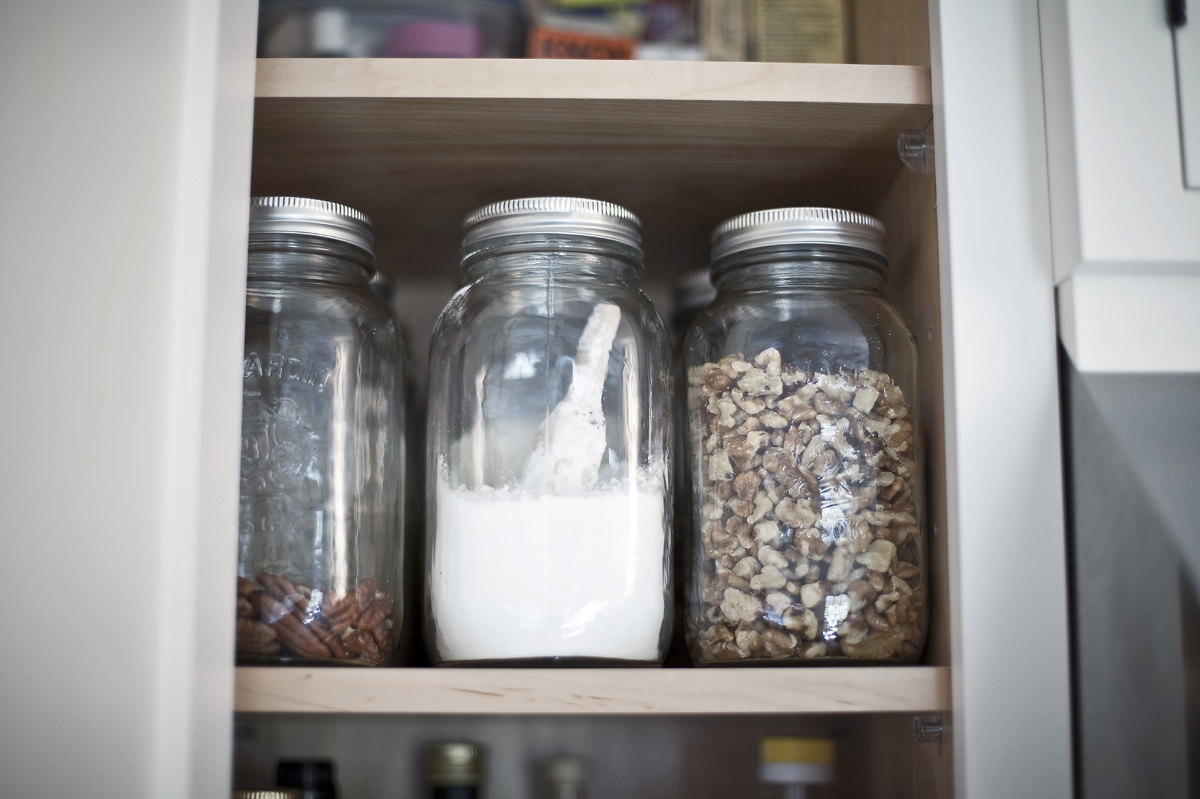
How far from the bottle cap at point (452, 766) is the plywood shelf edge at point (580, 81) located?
471 mm

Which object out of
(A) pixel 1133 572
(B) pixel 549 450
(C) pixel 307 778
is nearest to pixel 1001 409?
(A) pixel 1133 572

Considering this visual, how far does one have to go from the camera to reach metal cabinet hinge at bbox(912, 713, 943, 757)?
1.67 feet

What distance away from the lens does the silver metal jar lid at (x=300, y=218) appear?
57 centimetres

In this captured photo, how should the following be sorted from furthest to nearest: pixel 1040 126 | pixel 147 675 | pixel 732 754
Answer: pixel 732 754, pixel 1040 126, pixel 147 675

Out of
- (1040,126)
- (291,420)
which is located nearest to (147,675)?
(291,420)

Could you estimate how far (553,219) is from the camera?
56 cm

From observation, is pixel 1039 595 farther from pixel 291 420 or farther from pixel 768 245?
pixel 291 420

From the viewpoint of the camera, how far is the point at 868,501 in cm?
53

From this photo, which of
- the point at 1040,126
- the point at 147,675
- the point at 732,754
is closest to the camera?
the point at 147,675

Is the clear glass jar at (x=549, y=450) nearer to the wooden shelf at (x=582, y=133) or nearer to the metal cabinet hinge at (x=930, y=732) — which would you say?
the wooden shelf at (x=582, y=133)

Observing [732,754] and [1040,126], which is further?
[732,754]

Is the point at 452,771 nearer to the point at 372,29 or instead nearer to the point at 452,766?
the point at 452,766

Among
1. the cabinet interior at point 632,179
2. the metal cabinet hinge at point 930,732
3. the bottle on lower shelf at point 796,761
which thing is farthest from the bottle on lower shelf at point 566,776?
the metal cabinet hinge at point 930,732

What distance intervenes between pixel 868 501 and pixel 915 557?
0.17ft
